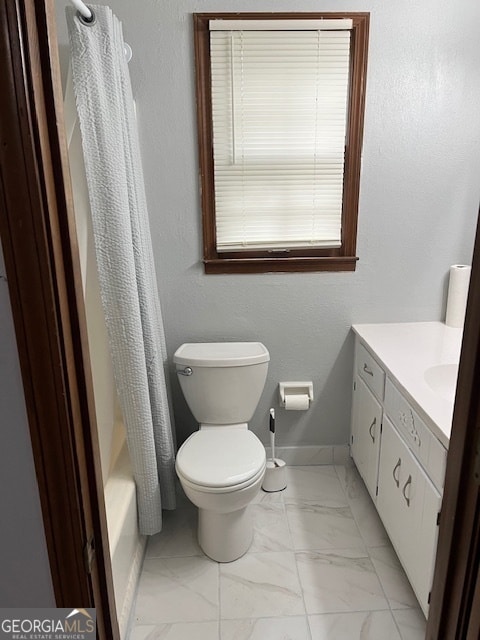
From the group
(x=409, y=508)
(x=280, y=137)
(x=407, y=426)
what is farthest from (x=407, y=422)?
(x=280, y=137)

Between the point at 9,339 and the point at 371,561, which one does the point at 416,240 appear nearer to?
the point at 371,561

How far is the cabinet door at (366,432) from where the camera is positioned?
6.91 feet

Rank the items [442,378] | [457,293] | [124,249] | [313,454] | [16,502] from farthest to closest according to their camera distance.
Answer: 1. [313,454]
2. [457,293]
3. [442,378]
4. [124,249]
5. [16,502]

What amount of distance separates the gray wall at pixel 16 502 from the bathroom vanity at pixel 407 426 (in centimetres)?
112

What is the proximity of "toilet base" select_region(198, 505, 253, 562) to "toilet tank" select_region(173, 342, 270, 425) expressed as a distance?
447mm

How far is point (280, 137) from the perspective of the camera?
84.8 inches

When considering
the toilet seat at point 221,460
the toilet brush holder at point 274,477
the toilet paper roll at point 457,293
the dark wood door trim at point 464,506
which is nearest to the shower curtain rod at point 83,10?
the dark wood door trim at point 464,506

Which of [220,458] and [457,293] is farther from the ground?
[457,293]

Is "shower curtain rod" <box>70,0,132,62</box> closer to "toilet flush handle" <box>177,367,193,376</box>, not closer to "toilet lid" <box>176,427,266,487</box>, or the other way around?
"toilet flush handle" <box>177,367,193,376</box>

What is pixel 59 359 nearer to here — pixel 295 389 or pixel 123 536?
pixel 123 536

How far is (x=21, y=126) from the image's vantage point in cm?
60

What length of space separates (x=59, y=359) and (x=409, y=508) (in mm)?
1485

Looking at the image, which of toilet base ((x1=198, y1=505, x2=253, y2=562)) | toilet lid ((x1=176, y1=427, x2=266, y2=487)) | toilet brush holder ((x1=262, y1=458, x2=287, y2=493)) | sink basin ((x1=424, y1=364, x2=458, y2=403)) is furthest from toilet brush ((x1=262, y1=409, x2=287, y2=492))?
sink basin ((x1=424, y1=364, x2=458, y2=403))

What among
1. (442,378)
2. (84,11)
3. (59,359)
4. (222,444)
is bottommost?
(222,444)
